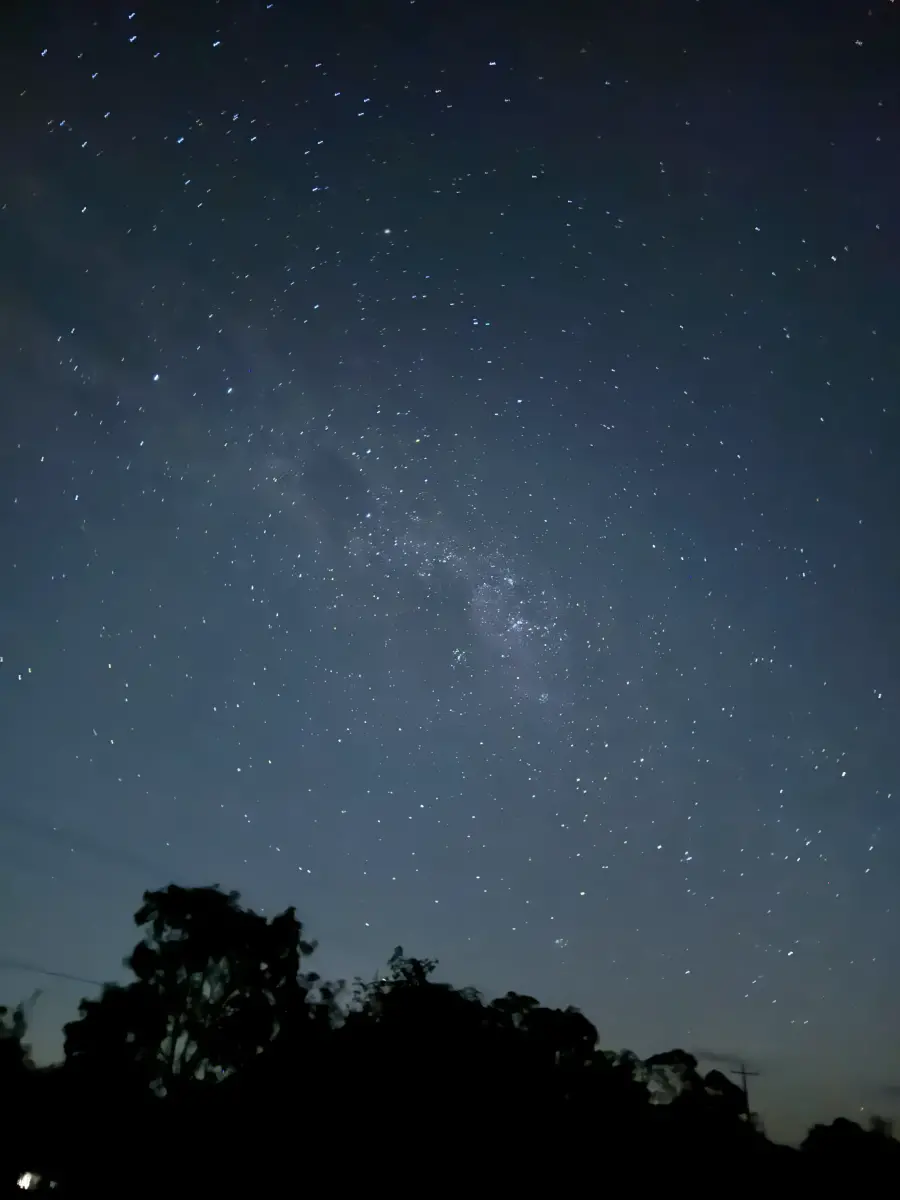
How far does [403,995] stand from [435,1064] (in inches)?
95.4

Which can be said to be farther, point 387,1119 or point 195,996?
point 195,996

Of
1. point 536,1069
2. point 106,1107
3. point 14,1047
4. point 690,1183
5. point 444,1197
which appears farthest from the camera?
point 14,1047

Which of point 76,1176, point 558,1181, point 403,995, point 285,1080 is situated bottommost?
point 76,1176

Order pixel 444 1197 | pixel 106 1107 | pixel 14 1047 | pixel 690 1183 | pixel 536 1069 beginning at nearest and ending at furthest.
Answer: pixel 444 1197 < pixel 690 1183 < pixel 536 1069 < pixel 106 1107 < pixel 14 1047

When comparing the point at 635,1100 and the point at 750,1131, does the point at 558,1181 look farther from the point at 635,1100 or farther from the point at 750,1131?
the point at 750,1131

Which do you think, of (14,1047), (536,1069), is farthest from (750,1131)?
(14,1047)

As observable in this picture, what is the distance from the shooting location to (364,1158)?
51.1 feet

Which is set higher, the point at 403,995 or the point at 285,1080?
the point at 403,995

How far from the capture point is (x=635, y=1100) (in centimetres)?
1886

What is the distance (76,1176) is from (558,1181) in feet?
34.4

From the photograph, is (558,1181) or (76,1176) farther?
(76,1176)

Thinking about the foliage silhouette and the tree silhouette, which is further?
the tree silhouette

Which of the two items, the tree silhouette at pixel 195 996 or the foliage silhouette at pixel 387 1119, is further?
the tree silhouette at pixel 195 996

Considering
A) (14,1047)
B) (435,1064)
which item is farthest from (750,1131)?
(14,1047)
